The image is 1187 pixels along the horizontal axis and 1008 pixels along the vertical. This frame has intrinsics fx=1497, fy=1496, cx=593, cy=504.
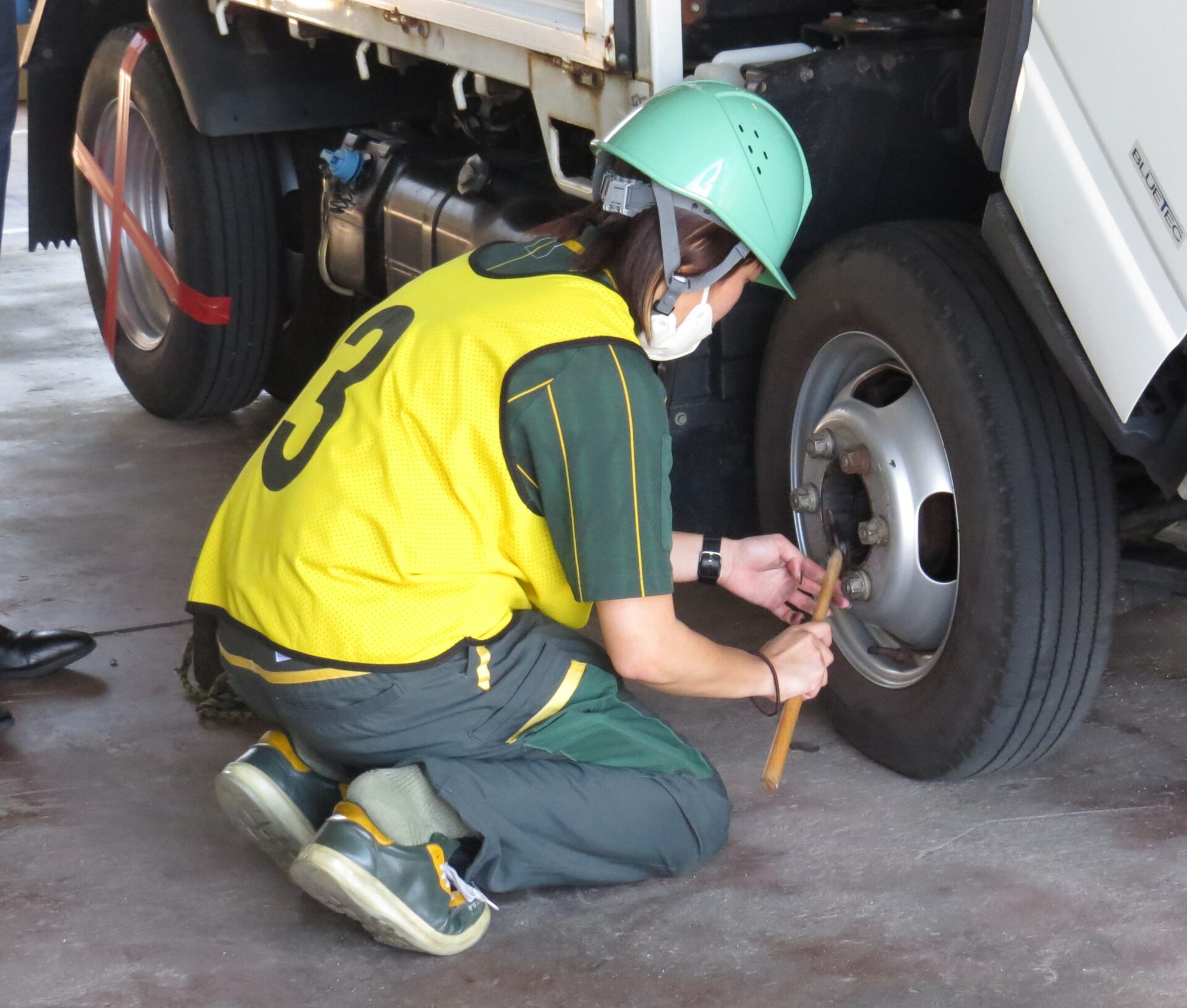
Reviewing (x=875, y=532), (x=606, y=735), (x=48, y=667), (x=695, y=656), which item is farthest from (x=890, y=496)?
(x=48, y=667)

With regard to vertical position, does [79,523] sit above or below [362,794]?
below

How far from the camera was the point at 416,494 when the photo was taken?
204 centimetres

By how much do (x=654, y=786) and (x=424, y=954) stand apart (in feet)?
1.36

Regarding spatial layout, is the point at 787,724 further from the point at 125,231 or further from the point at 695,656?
the point at 125,231

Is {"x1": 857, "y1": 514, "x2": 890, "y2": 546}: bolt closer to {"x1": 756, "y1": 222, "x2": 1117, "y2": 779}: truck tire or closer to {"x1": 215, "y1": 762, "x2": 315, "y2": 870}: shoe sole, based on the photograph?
{"x1": 756, "y1": 222, "x2": 1117, "y2": 779}: truck tire

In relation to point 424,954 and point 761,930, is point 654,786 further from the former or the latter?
point 424,954

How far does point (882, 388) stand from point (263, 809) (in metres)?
1.24

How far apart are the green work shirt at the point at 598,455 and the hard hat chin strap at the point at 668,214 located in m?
0.11

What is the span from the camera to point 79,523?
380 cm

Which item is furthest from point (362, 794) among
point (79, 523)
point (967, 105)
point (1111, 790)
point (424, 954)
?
point (79, 523)

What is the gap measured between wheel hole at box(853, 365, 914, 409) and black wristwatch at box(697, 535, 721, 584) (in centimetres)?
36

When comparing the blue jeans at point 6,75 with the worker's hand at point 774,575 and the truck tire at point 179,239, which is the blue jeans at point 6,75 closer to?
the truck tire at point 179,239

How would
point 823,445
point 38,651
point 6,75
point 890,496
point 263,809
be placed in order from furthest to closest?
point 6,75 < point 38,651 < point 823,445 < point 890,496 < point 263,809

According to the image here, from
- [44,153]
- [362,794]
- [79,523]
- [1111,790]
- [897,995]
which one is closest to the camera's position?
[897,995]
